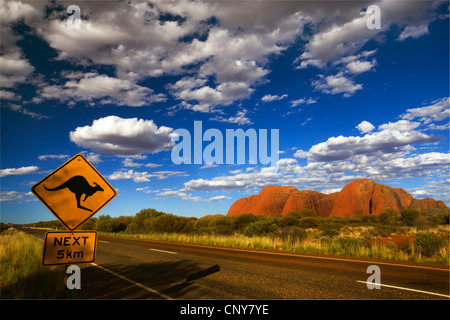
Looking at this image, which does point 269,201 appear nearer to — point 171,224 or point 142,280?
point 171,224

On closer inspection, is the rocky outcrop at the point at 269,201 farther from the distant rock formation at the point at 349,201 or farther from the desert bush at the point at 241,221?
the desert bush at the point at 241,221

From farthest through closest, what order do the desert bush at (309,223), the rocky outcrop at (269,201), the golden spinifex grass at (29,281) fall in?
1. the rocky outcrop at (269,201)
2. the desert bush at (309,223)
3. the golden spinifex grass at (29,281)

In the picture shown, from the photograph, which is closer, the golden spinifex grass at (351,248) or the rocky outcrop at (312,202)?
the golden spinifex grass at (351,248)

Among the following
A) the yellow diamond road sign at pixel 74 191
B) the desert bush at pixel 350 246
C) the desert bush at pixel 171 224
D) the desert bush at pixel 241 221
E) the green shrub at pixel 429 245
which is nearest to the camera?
the yellow diamond road sign at pixel 74 191

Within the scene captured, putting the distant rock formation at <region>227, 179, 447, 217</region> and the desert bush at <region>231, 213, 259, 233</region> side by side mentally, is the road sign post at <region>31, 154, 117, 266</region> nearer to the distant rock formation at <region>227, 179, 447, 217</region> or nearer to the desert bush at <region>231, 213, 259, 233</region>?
the desert bush at <region>231, 213, 259, 233</region>

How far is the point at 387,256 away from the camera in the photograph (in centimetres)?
1081

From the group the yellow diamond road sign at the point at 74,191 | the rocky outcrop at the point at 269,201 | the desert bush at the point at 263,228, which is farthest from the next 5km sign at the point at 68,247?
the rocky outcrop at the point at 269,201

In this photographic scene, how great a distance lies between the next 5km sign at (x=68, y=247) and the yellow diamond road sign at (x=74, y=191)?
0.17m

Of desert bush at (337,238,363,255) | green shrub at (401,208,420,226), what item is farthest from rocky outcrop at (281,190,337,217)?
desert bush at (337,238,363,255)

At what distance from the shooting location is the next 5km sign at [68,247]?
3.33 metres

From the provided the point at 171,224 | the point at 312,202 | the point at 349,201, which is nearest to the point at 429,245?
the point at 171,224

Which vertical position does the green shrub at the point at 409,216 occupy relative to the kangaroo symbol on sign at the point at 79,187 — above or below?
below

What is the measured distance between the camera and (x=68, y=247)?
3475 mm

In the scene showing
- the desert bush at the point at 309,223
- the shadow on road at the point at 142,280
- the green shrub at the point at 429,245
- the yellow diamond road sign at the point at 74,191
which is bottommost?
the desert bush at the point at 309,223
